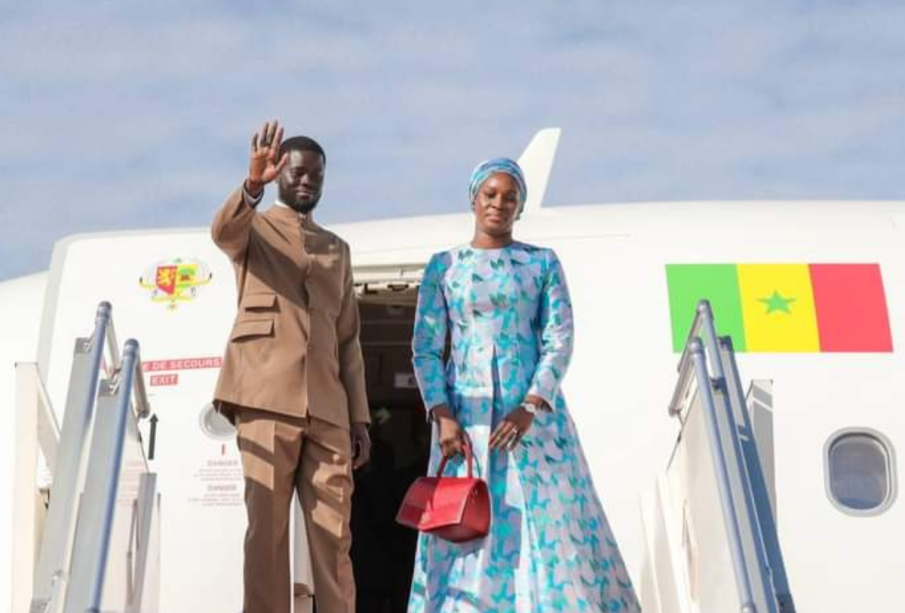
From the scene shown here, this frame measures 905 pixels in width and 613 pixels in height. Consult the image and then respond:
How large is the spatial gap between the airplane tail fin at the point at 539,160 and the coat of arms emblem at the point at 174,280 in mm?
2293

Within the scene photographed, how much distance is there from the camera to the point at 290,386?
19.5 ft

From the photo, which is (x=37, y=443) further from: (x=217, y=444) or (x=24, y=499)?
(x=217, y=444)

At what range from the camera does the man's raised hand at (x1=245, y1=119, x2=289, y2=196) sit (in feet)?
18.0

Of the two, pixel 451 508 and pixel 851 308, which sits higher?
pixel 851 308

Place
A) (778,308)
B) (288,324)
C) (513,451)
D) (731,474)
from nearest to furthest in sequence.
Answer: (731,474)
(513,451)
(288,324)
(778,308)

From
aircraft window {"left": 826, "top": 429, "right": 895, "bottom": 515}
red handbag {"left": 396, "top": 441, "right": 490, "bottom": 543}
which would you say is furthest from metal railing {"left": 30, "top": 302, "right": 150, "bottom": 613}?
aircraft window {"left": 826, "top": 429, "right": 895, "bottom": 515}

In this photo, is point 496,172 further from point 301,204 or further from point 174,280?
point 174,280

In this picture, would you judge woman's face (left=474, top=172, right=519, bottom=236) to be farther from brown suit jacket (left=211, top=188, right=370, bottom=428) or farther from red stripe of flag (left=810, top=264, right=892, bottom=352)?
red stripe of flag (left=810, top=264, right=892, bottom=352)

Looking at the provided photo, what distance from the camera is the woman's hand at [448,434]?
566cm

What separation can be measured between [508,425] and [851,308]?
3.15 m

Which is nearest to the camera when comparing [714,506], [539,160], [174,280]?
[714,506]

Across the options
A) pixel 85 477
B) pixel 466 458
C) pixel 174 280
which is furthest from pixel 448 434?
pixel 174 280

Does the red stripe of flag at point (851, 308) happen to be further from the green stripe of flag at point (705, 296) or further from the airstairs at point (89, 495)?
the airstairs at point (89, 495)

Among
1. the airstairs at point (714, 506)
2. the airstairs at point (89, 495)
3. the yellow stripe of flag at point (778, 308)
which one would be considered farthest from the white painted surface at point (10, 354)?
the yellow stripe of flag at point (778, 308)
